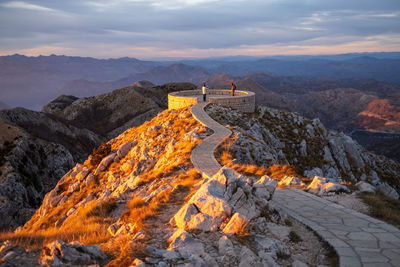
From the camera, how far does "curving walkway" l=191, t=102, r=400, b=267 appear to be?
566cm

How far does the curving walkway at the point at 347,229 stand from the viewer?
566 cm

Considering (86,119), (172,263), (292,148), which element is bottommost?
(86,119)

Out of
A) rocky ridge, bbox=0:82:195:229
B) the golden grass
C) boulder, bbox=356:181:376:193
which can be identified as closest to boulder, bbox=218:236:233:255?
the golden grass

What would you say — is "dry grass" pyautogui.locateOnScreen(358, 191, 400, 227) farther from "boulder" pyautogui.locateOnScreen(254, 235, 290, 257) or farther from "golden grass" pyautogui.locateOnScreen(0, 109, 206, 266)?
"golden grass" pyautogui.locateOnScreen(0, 109, 206, 266)

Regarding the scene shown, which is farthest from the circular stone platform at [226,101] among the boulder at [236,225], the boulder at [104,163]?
the boulder at [236,225]

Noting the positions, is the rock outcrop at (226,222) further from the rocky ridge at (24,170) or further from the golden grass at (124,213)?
the rocky ridge at (24,170)

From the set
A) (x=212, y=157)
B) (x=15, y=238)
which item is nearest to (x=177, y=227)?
(x=15, y=238)

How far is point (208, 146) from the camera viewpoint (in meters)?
17.5

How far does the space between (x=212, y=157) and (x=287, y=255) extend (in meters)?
9.56

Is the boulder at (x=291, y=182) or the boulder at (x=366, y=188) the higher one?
the boulder at (x=366, y=188)

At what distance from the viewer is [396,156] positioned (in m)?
143

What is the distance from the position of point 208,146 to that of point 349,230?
11.2 metres

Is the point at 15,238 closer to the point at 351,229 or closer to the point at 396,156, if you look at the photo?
the point at 351,229

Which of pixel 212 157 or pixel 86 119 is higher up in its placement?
pixel 212 157
